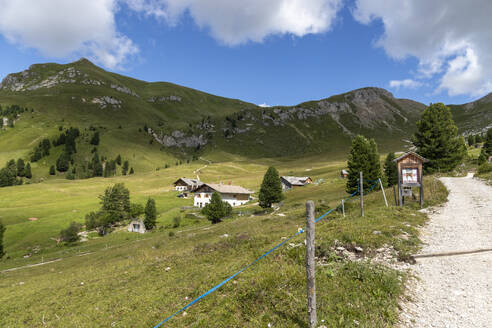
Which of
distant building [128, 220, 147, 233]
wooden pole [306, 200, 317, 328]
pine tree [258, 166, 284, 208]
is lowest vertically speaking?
distant building [128, 220, 147, 233]

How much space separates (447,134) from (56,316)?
62293 millimetres

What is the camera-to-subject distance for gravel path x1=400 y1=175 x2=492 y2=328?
7.01 meters

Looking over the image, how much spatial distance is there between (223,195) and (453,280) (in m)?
89.2

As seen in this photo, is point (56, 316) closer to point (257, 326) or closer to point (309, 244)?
point (257, 326)

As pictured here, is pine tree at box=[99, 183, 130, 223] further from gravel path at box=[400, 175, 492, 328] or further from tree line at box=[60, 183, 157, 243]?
gravel path at box=[400, 175, 492, 328]

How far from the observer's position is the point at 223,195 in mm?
96062

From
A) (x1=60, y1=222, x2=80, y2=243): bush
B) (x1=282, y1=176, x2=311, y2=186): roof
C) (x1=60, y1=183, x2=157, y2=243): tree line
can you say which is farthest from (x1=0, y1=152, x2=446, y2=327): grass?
(x1=282, y1=176, x2=311, y2=186): roof

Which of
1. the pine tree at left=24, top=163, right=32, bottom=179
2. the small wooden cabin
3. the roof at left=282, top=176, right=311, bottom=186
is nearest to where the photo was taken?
the small wooden cabin

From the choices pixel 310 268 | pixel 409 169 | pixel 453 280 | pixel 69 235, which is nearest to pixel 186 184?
pixel 69 235

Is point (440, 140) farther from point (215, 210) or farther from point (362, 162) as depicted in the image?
point (215, 210)

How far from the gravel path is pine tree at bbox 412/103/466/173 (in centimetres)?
3634

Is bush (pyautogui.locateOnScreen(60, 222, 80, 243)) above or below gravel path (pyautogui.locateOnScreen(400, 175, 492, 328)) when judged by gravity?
below

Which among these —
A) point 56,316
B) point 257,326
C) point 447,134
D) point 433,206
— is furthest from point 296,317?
point 447,134

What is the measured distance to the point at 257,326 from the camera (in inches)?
289
